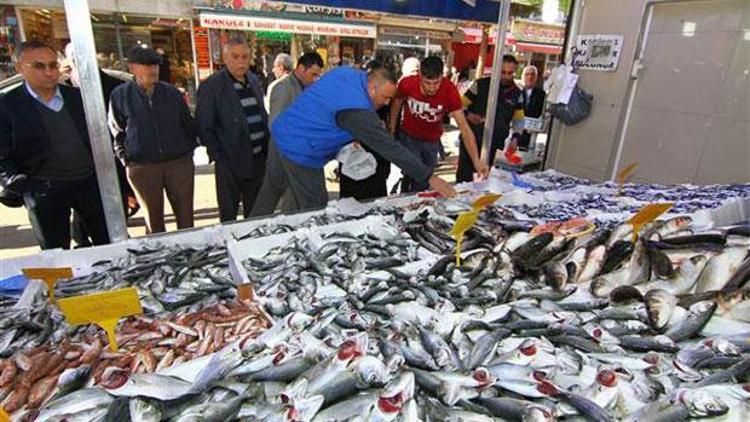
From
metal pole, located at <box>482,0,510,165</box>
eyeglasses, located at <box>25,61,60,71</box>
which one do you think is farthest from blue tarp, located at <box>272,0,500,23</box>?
eyeglasses, located at <box>25,61,60,71</box>

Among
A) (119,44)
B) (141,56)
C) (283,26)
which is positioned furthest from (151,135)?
(283,26)

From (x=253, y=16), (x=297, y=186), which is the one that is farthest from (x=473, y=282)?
(x=253, y=16)

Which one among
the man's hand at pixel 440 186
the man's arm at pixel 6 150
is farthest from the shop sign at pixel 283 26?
the man's hand at pixel 440 186

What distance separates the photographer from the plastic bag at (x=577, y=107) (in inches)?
213

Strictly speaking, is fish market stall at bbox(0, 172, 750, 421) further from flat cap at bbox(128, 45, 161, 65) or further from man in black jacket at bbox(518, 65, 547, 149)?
man in black jacket at bbox(518, 65, 547, 149)

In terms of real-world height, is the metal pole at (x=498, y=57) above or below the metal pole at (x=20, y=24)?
below

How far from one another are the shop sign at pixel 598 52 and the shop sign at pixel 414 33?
936cm

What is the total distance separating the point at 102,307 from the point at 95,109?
57.8 inches

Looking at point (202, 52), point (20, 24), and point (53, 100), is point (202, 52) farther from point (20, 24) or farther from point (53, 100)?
point (53, 100)

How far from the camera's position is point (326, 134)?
116 inches

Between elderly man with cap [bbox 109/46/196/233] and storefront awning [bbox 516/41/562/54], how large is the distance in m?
18.2

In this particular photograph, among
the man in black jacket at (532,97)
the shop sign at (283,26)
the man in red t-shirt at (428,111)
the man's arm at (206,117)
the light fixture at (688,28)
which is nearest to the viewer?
the man's arm at (206,117)

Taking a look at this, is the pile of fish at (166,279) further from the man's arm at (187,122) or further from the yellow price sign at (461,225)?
the man's arm at (187,122)

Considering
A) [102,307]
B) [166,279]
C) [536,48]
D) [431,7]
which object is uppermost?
[536,48]
